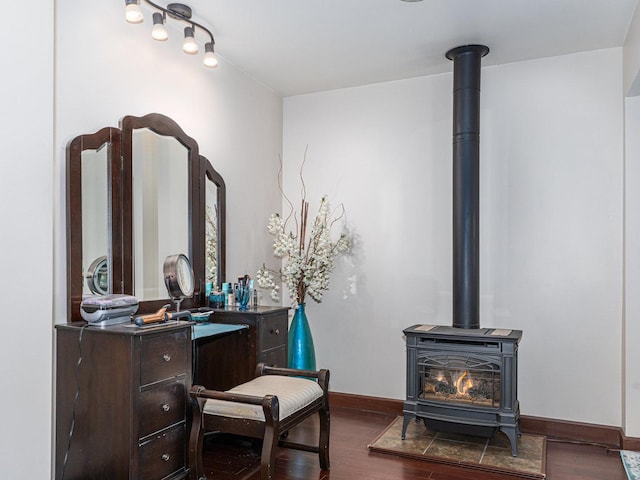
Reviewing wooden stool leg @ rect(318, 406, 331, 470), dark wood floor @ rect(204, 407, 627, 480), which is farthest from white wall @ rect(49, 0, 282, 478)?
wooden stool leg @ rect(318, 406, 331, 470)

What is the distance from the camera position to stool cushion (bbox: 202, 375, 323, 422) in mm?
2668

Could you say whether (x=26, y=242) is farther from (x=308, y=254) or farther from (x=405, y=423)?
(x=308, y=254)

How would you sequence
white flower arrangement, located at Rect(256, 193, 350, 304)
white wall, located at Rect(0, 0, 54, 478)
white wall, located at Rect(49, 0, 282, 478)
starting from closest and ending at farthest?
white wall, located at Rect(0, 0, 54, 478)
white wall, located at Rect(49, 0, 282, 478)
white flower arrangement, located at Rect(256, 193, 350, 304)

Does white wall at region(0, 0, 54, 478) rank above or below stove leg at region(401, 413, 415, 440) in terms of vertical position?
above

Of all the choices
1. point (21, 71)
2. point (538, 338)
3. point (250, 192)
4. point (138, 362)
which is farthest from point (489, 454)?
point (21, 71)

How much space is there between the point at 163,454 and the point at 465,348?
1.94 metres

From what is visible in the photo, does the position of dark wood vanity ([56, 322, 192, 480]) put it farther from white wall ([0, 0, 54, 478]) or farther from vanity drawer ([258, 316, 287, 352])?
vanity drawer ([258, 316, 287, 352])

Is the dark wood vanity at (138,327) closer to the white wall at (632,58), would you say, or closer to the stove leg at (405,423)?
the stove leg at (405,423)

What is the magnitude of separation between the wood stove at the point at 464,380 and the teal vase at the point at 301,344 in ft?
3.05

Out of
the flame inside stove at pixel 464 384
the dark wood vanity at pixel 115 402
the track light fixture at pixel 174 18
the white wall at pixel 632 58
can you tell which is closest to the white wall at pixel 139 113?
the track light fixture at pixel 174 18

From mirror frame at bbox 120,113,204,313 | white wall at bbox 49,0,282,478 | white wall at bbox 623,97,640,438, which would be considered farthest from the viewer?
white wall at bbox 623,97,640,438

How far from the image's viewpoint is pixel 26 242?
186 cm

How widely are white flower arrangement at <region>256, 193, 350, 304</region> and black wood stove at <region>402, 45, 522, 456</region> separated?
3.04ft

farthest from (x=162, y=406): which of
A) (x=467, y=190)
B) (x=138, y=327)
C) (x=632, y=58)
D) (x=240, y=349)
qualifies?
(x=632, y=58)
